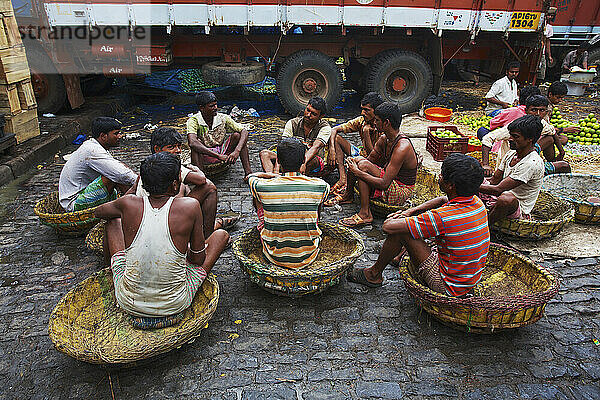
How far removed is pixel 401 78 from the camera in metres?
10.1

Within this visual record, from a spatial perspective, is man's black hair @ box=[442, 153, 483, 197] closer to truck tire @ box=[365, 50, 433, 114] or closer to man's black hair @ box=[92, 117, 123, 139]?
man's black hair @ box=[92, 117, 123, 139]

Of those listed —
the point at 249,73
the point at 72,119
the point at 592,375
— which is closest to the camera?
the point at 592,375

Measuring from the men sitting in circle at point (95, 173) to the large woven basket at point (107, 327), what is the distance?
1302 mm

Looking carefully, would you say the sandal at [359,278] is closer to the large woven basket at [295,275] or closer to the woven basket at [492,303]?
the large woven basket at [295,275]

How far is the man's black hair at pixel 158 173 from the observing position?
2.87 m

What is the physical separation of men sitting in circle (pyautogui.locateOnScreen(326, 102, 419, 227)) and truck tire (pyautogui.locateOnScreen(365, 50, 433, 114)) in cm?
530

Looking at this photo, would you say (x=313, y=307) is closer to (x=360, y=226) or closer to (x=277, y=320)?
(x=277, y=320)

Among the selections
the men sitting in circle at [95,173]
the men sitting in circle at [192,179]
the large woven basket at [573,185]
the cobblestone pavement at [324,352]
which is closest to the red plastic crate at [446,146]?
the large woven basket at [573,185]

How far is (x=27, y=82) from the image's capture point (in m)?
→ 7.14

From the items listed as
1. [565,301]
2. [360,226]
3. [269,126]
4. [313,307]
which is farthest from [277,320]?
[269,126]

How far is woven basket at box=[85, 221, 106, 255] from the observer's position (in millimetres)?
4004

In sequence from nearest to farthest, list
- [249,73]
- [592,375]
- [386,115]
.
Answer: [592,375] → [386,115] → [249,73]

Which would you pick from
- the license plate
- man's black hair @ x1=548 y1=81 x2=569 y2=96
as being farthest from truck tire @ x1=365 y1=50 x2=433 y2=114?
man's black hair @ x1=548 y1=81 x2=569 y2=96

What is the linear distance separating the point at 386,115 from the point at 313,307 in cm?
220
